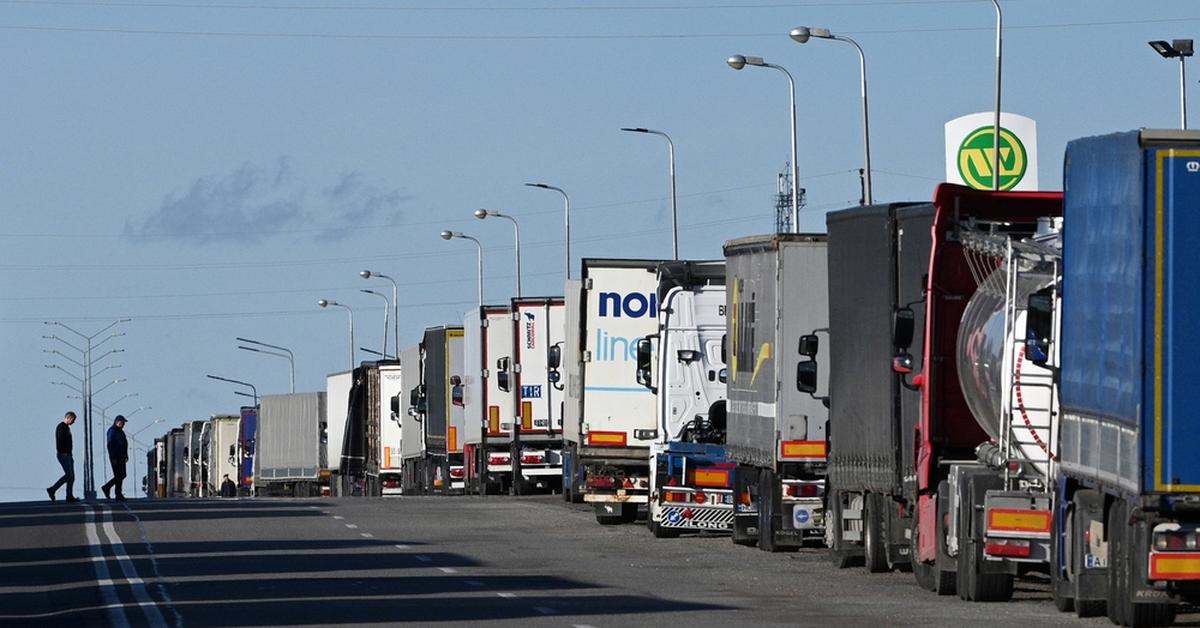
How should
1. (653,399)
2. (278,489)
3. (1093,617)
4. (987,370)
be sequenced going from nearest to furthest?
(1093,617), (987,370), (653,399), (278,489)

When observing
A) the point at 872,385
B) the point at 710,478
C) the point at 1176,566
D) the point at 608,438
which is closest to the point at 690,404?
the point at 710,478

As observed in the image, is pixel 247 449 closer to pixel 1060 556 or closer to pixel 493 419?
pixel 493 419

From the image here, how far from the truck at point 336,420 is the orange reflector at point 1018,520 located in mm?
52613

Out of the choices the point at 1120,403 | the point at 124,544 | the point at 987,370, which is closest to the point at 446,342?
the point at 124,544

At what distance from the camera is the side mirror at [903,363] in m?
24.9

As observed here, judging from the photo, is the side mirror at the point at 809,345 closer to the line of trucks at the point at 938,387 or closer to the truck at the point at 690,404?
the line of trucks at the point at 938,387

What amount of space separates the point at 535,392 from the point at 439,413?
29.0ft

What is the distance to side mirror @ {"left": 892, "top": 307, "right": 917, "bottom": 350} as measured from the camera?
79.8 ft

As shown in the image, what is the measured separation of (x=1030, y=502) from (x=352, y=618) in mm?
5380

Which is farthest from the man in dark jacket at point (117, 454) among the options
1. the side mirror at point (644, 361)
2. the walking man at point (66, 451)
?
the side mirror at point (644, 361)

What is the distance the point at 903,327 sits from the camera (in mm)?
24359

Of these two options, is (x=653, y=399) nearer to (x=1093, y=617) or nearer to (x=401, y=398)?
(x=1093, y=617)

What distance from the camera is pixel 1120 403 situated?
1833cm

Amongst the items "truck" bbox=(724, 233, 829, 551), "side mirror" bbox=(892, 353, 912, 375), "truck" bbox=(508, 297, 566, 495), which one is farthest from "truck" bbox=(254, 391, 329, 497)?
"side mirror" bbox=(892, 353, 912, 375)
